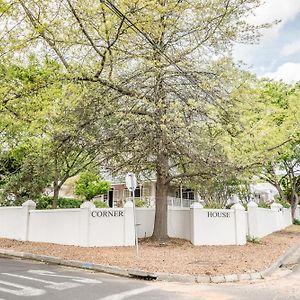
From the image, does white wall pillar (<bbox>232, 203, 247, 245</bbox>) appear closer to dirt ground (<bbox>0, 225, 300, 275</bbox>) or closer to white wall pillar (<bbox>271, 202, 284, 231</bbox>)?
dirt ground (<bbox>0, 225, 300, 275</bbox>)

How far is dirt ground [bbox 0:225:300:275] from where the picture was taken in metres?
9.73

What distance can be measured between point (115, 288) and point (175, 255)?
4455 mm

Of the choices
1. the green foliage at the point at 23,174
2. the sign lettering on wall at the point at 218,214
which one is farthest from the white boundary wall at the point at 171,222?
the green foliage at the point at 23,174

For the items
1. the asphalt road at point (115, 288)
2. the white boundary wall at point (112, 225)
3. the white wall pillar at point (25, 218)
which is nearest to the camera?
the asphalt road at point (115, 288)

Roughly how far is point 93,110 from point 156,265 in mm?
5998

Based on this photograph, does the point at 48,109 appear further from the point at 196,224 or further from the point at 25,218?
the point at 196,224

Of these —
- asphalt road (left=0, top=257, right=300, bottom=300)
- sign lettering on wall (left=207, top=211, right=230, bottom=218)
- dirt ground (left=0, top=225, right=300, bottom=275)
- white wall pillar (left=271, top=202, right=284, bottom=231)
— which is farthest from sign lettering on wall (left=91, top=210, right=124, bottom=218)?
white wall pillar (left=271, top=202, right=284, bottom=231)

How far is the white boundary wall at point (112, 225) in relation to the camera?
13.6 metres

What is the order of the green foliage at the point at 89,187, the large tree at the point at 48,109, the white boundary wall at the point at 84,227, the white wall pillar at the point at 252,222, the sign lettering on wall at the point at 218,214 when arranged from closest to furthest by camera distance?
the large tree at the point at 48,109 < the white boundary wall at the point at 84,227 < the sign lettering on wall at the point at 218,214 < the white wall pillar at the point at 252,222 < the green foliage at the point at 89,187

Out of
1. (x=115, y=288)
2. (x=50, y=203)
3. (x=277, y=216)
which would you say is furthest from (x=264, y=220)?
(x=115, y=288)

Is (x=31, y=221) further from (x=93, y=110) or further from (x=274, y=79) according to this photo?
(x=274, y=79)

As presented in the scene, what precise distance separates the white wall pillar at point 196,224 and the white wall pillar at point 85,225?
418 centimetres

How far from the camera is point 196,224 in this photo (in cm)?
1470

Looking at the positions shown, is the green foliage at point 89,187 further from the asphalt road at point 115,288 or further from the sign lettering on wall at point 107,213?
the asphalt road at point 115,288
